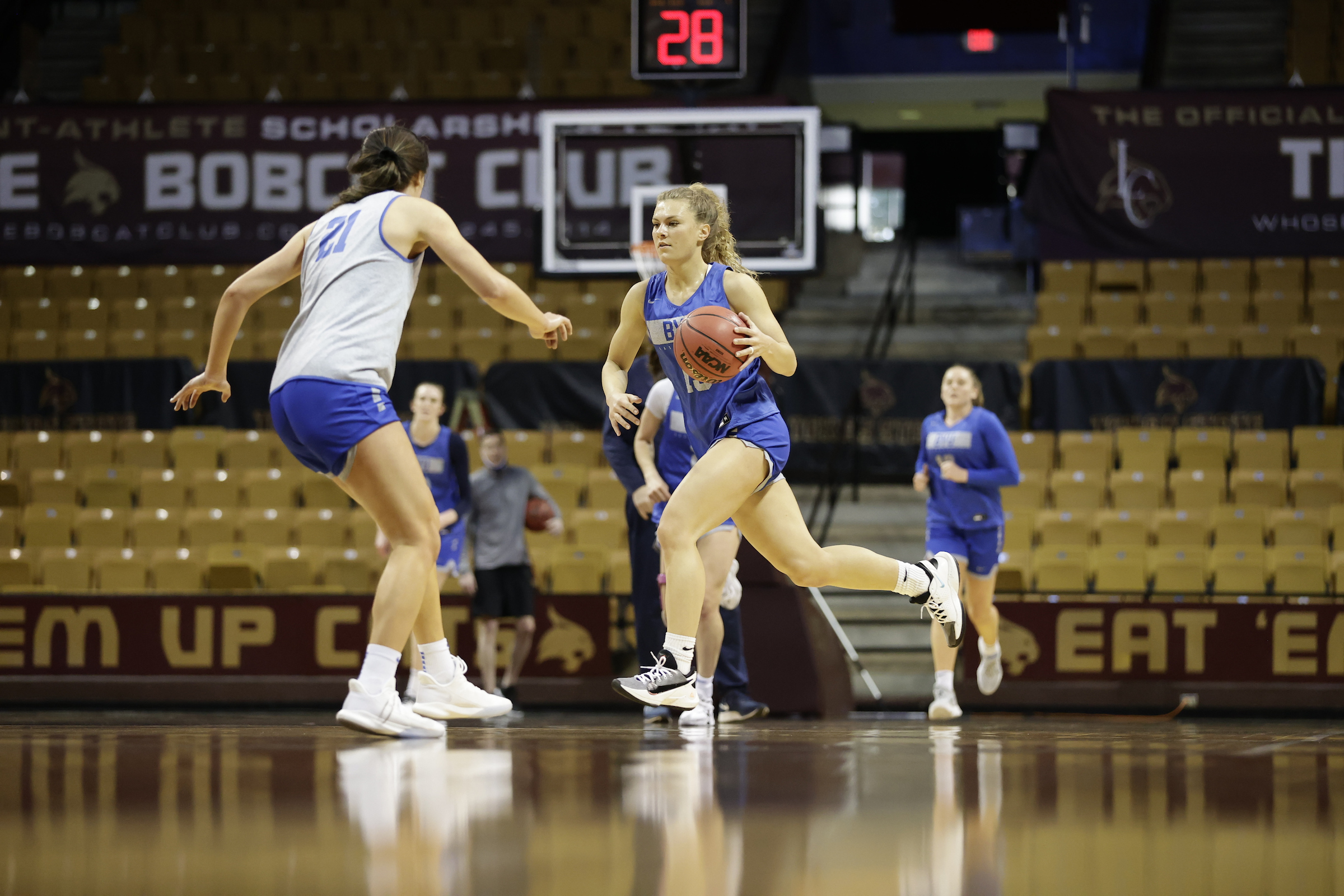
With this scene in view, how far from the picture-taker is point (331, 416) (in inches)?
170

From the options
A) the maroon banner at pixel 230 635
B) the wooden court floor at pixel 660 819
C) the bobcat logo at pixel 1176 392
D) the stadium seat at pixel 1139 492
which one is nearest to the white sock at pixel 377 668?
the wooden court floor at pixel 660 819

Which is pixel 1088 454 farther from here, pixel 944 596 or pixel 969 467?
pixel 944 596

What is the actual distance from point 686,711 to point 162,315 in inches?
407

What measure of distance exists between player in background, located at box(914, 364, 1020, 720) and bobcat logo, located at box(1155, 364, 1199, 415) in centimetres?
485

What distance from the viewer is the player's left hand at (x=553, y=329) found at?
4.44 metres

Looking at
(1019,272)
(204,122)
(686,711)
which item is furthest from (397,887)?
(1019,272)

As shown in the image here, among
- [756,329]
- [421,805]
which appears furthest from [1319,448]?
[421,805]

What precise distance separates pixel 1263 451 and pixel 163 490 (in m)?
9.51

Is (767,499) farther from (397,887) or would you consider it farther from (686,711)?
(397,887)

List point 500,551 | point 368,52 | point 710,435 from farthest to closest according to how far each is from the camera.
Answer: point 368,52 → point 500,551 → point 710,435

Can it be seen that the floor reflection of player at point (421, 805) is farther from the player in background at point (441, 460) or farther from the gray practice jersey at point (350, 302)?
the player in background at point (441, 460)

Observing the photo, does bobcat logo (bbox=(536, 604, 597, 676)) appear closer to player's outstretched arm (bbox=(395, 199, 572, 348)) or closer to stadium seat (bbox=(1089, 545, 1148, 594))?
stadium seat (bbox=(1089, 545, 1148, 594))

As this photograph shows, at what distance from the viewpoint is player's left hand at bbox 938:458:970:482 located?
839 centimetres

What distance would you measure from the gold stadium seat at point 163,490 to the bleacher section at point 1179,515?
7013mm
